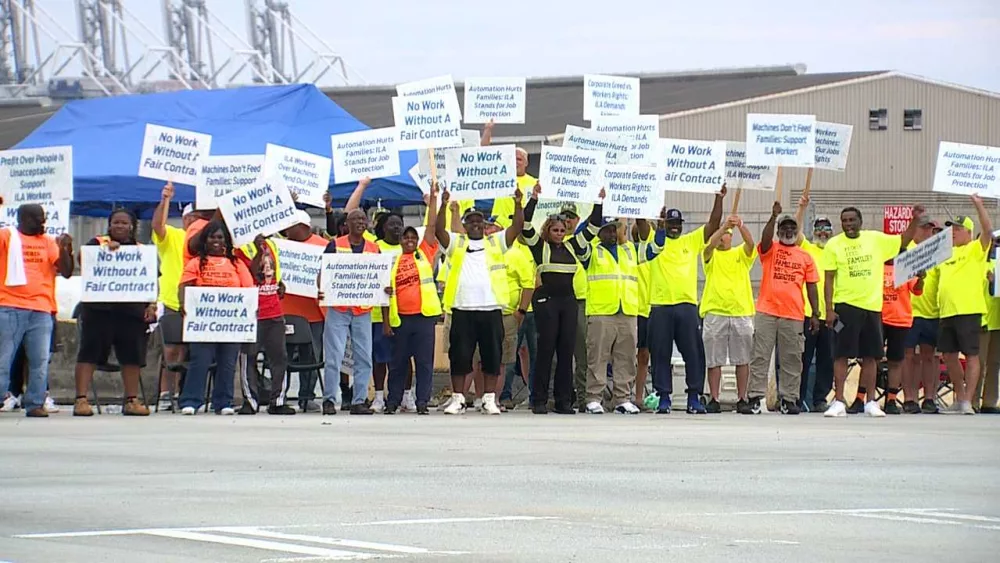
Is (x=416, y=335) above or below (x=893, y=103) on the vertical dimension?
below

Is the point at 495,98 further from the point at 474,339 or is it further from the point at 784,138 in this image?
the point at 474,339

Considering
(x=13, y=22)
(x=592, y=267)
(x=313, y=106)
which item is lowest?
(x=592, y=267)

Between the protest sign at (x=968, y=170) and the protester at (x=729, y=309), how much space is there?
92.2 inches

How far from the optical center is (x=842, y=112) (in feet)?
156

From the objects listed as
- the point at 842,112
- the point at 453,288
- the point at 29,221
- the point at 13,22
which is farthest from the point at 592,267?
the point at 13,22

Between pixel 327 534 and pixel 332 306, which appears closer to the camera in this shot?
pixel 327 534

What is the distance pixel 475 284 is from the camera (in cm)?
1811

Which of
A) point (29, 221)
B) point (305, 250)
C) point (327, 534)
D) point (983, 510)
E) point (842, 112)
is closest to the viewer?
point (327, 534)

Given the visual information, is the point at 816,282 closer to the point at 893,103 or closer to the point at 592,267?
the point at 592,267

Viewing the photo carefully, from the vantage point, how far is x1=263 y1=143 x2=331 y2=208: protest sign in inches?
778

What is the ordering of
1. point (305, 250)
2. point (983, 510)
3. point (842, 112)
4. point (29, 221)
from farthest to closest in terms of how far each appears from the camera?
1. point (842, 112)
2. point (305, 250)
3. point (29, 221)
4. point (983, 510)

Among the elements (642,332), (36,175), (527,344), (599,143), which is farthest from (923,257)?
(36,175)

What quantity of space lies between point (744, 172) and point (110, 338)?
7.11 m

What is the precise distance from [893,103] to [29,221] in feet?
112
